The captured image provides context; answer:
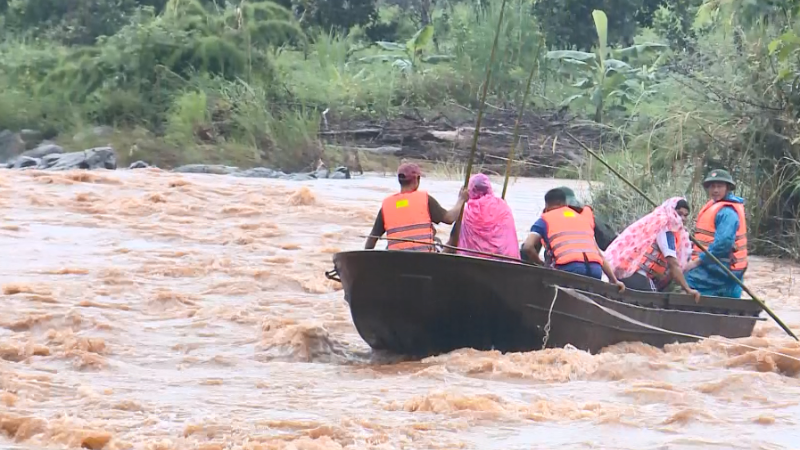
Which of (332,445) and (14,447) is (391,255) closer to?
(332,445)

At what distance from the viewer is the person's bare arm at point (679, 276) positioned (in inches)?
392

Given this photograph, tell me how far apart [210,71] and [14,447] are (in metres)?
21.6

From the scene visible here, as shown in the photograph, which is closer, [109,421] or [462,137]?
[109,421]

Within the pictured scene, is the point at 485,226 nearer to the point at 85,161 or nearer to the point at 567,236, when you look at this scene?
the point at 567,236

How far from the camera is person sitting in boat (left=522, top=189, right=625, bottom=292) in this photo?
9586 millimetres

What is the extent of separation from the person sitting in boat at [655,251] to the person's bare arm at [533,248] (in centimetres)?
96

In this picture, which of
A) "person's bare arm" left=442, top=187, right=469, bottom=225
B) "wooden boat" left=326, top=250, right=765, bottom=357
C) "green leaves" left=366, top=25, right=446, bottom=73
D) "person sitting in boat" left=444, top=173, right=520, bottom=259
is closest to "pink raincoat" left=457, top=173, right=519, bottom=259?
"person sitting in boat" left=444, top=173, right=520, bottom=259

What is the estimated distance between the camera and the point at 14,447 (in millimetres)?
7066

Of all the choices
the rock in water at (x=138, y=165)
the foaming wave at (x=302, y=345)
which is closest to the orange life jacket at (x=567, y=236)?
the foaming wave at (x=302, y=345)

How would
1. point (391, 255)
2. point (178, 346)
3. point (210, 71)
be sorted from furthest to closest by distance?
1. point (210, 71)
2. point (178, 346)
3. point (391, 255)

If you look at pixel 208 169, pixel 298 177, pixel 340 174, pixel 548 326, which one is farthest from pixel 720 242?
pixel 208 169

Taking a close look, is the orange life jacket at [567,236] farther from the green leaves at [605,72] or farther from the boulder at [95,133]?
the boulder at [95,133]

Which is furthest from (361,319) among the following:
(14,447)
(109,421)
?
(14,447)

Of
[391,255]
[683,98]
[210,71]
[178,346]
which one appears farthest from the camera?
[210,71]
